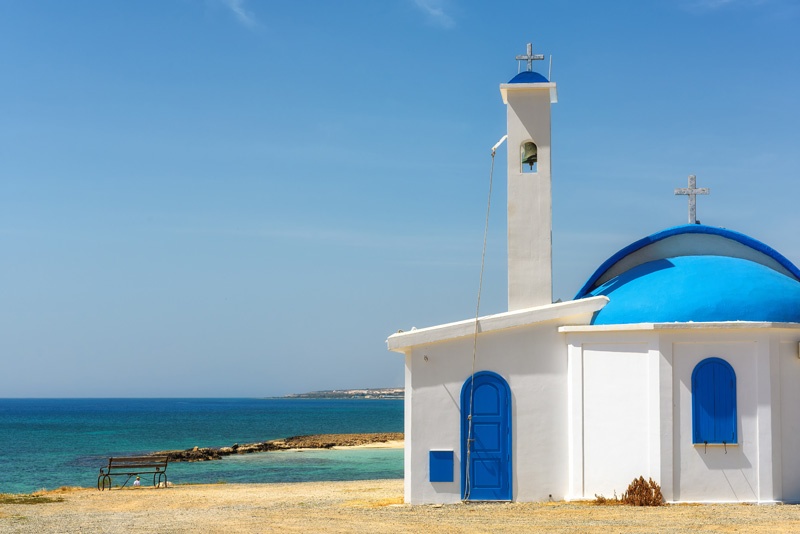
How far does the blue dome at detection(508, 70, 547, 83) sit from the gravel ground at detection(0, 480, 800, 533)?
28.4 ft

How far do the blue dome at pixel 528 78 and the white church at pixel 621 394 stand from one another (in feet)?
15.2

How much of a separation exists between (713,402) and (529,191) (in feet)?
18.3

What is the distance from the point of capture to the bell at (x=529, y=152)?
19.8 meters

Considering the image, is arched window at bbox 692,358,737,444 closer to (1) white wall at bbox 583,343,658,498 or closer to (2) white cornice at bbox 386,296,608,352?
(1) white wall at bbox 583,343,658,498

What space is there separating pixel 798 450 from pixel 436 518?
680 centimetres

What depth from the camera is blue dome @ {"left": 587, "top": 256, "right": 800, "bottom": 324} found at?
55.8ft

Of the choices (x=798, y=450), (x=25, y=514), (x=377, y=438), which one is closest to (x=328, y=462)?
(x=377, y=438)

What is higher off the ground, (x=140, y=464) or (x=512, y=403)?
(x=512, y=403)

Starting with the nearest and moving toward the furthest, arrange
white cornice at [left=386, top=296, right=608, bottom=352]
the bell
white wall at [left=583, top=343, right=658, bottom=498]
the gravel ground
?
1. the gravel ground
2. white wall at [left=583, top=343, right=658, bottom=498]
3. white cornice at [left=386, top=296, right=608, bottom=352]
4. the bell

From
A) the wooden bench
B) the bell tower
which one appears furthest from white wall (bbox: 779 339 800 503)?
Result: the wooden bench

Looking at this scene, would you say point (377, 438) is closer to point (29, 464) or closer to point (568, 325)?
point (29, 464)

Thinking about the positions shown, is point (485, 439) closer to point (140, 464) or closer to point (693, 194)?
point (693, 194)

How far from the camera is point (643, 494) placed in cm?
1675

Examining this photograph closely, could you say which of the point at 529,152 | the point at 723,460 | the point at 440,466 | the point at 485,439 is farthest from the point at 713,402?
the point at 529,152
